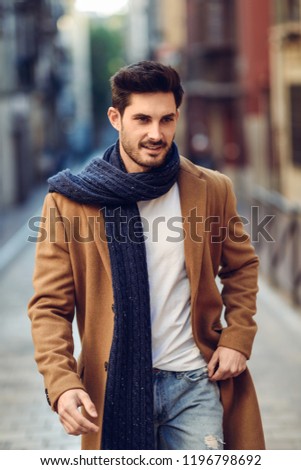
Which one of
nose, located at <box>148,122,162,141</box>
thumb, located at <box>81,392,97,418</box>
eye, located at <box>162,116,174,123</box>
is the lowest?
thumb, located at <box>81,392,97,418</box>

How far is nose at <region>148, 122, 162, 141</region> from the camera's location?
302 centimetres

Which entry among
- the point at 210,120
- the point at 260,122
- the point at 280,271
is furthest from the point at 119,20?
the point at 280,271

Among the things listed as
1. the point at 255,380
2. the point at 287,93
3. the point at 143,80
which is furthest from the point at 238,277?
the point at 287,93

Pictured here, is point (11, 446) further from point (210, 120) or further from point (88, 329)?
point (210, 120)

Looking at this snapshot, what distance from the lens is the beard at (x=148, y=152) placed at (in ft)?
10.0

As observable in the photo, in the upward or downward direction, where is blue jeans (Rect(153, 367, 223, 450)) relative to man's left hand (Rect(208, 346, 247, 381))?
downward

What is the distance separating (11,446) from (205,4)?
80.7ft

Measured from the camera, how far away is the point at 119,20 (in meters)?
89.9

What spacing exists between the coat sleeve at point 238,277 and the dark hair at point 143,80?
1.49ft

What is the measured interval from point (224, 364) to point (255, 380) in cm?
443

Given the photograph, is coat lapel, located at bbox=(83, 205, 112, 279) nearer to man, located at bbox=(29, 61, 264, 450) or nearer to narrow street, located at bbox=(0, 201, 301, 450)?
man, located at bbox=(29, 61, 264, 450)

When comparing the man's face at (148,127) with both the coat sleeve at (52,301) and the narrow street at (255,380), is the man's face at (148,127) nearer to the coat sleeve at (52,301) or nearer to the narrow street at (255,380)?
Result: the coat sleeve at (52,301)

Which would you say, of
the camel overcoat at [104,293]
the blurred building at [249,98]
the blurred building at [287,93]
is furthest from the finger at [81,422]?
the blurred building at [287,93]

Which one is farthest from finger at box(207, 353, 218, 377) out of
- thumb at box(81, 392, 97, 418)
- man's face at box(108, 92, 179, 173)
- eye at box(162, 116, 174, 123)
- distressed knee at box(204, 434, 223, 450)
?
eye at box(162, 116, 174, 123)
